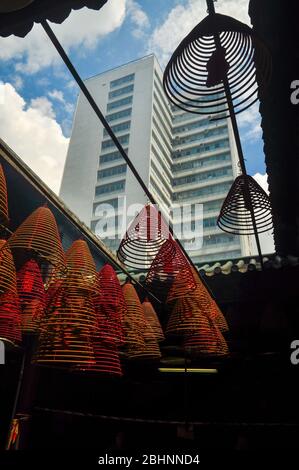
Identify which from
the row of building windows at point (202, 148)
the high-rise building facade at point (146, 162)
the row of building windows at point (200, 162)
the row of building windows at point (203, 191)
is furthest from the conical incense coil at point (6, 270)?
the row of building windows at point (202, 148)

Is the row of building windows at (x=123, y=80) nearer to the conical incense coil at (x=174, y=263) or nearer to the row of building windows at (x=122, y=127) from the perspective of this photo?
the row of building windows at (x=122, y=127)

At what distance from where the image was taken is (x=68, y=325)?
222cm

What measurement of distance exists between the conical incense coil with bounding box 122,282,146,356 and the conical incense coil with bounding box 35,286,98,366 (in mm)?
1002

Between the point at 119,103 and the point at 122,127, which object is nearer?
the point at 122,127

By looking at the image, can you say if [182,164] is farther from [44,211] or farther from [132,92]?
[44,211]

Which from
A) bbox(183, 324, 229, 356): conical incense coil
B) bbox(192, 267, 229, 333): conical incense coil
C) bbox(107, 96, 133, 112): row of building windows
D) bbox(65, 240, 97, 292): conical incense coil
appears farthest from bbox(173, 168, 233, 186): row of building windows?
bbox(65, 240, 97, 292): conical incense coil

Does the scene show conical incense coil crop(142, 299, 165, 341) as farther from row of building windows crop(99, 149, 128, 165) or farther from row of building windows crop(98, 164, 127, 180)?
row of building windows crop(99, 149, 128, 165)

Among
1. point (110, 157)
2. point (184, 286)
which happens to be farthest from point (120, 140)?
point (184, 286)

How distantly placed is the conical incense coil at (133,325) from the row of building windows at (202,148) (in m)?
52.6

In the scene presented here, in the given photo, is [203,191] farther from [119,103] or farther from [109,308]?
[109,308]

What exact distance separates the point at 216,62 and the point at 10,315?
2.56 m

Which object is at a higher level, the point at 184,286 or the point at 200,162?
the point at 200,162
